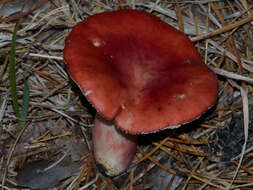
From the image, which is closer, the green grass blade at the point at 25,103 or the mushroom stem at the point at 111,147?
the mushroom stem at the point at 111,147

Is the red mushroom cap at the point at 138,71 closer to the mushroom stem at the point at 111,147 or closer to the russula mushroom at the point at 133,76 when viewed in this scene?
the russula mushroom at the point at 133,76

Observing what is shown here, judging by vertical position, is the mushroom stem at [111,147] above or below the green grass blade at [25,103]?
below

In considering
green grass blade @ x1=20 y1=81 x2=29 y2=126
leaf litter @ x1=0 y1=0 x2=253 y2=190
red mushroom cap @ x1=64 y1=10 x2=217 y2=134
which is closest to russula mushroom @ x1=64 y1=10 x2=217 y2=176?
red mushroom cap @ x1=64 y1=10 x2=217 y2=134

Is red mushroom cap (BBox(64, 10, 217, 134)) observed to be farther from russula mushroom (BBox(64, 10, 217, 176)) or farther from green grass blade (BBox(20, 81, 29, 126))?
green grass blade (BBox(20, 81, 29, 126))

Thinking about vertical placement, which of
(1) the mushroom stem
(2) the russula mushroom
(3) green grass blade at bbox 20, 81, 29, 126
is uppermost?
(2) the russula mushroom

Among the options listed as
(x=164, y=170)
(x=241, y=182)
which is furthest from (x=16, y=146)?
(x=241, y=182)

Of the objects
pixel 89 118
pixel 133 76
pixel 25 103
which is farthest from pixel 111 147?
pixel 25 103

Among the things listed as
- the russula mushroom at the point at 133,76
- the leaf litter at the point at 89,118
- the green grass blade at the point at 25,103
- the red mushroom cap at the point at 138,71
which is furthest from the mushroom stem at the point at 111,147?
the green grass blade at the point at 25,103
